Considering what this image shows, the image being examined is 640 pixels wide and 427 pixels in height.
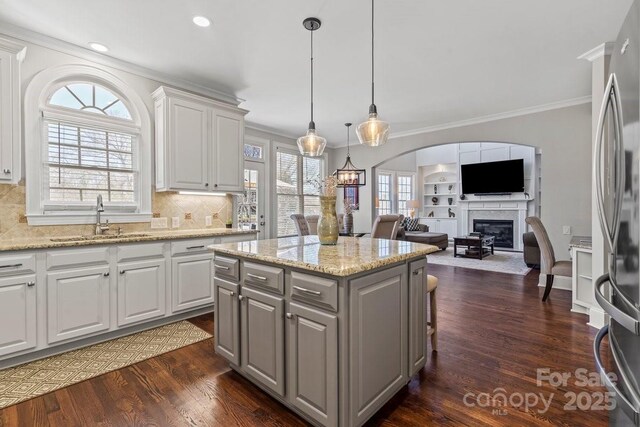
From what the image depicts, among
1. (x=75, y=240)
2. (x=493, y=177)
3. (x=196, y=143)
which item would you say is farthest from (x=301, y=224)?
Result: (x=493, y=177)

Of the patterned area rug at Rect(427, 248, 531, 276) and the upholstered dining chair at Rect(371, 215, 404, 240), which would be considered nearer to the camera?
the upholstered dining chair at Rect(371, 215, 404, 240)

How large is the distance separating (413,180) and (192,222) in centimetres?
835

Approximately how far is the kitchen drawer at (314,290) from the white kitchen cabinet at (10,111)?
8.56 ft

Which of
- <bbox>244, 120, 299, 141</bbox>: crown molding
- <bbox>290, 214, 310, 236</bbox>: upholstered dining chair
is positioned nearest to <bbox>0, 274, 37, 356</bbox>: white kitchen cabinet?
<bbox>290, 214, 310, 236</bbox>: upholstered dining chair

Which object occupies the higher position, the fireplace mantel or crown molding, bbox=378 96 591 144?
crown molding, bbox=378 96 591 144

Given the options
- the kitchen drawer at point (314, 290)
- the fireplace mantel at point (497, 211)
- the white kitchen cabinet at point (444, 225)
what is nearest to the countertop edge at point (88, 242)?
the kitchen drawer at point (314, 290)

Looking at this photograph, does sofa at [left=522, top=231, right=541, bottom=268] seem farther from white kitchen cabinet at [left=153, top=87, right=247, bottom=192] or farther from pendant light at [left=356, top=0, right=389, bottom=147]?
white kitchen cabinet at [left=153, top=87, right=247, bottom=192]

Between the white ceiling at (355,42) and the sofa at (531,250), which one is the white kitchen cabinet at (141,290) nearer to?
the white ceiling at (355,42)

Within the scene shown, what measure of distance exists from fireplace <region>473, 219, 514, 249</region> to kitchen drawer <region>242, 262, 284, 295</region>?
8.69 metres

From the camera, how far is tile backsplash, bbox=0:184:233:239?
268 centimetres

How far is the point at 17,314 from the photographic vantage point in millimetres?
2330

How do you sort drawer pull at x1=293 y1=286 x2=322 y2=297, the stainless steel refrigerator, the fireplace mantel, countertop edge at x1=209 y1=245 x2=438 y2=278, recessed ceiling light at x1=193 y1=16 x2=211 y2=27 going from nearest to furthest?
the stainless steel refrigerator → countertop edge at x1=209 y1=245 x2=438 y2=278 → drawer pull at x1=293 y1=286 x2=322 y2=297 → recessed ceiling light at x1=193 y1=16 x2=211 y2=27 → the fireplace mantel

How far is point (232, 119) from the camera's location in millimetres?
4066

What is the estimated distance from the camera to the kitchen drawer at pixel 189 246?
3.19 meters
